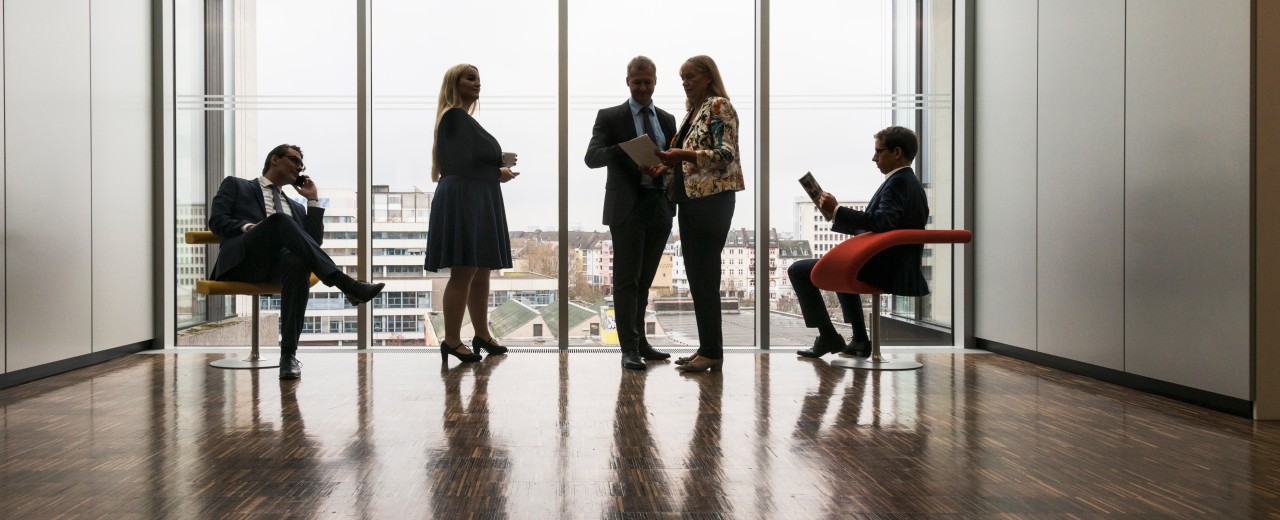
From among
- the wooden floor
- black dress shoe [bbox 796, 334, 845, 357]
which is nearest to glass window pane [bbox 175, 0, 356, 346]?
the wooden floor

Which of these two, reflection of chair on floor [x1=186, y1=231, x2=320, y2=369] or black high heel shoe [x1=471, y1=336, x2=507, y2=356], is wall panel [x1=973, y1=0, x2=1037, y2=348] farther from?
reflection of chair on floor [x1=186, y1=231, x2=320, y2=369]

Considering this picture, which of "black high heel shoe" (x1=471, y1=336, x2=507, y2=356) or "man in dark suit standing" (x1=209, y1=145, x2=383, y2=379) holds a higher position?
"man in dark suit standing" (x1=209, y1=145, x2=383, y2=379)

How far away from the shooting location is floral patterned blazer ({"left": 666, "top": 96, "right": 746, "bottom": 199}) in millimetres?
3443

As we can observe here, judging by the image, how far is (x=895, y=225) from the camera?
11.7ft

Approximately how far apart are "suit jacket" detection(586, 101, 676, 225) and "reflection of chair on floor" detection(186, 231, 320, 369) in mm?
1372

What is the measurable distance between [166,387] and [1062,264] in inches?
142

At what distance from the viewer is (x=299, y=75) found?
180 inches

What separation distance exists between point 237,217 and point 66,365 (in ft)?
3.19

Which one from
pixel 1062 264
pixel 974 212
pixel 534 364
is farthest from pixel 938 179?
pixel 534 364

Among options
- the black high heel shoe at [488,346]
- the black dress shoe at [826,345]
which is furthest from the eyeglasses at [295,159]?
the black dress shoe at [826,345]

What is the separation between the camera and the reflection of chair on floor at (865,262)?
3.45 m

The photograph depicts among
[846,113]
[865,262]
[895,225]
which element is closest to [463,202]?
[865,262]

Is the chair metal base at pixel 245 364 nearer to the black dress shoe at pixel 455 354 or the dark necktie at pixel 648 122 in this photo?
the black dress shoe at pixel 455 354

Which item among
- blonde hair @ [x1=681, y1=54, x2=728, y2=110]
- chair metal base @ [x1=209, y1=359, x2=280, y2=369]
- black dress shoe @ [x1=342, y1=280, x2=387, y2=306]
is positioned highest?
blonde hair @ [x1=681, y1=54, x2=728, y2=110]
